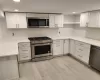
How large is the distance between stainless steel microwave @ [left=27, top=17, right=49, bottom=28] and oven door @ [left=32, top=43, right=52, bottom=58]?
0.91m

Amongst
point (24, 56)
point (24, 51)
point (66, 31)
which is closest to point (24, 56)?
point (24, 56)

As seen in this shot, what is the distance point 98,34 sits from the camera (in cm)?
363

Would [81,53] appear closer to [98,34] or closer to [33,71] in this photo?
[98,34]

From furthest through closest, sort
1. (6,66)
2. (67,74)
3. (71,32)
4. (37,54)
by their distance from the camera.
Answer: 1. (71,32)
2. (37,54)
3. (67,74)
4. (6,66)

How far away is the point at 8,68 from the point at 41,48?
1.79 metres

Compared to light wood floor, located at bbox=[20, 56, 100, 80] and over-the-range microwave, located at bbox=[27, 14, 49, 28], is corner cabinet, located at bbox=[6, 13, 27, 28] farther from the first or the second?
light wood floor, located at bbox=[20, 56, 100, 80]

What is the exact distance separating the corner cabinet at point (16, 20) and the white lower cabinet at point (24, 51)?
81cm

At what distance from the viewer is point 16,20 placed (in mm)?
3684

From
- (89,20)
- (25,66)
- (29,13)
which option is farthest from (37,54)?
(89,20)

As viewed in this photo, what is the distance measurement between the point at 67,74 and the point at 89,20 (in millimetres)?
2357

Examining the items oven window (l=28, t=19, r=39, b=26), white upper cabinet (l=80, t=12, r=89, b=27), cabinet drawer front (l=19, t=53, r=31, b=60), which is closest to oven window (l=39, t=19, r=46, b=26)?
oven window (l=28, t=19, r=39, b=26)

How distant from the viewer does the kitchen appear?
271 centimetres

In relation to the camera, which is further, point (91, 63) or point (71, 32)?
point (71, 32)

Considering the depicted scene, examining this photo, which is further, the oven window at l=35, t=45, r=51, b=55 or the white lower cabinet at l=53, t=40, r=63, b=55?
the white lower cabinet at l=53, t=40, r=63, b=55
